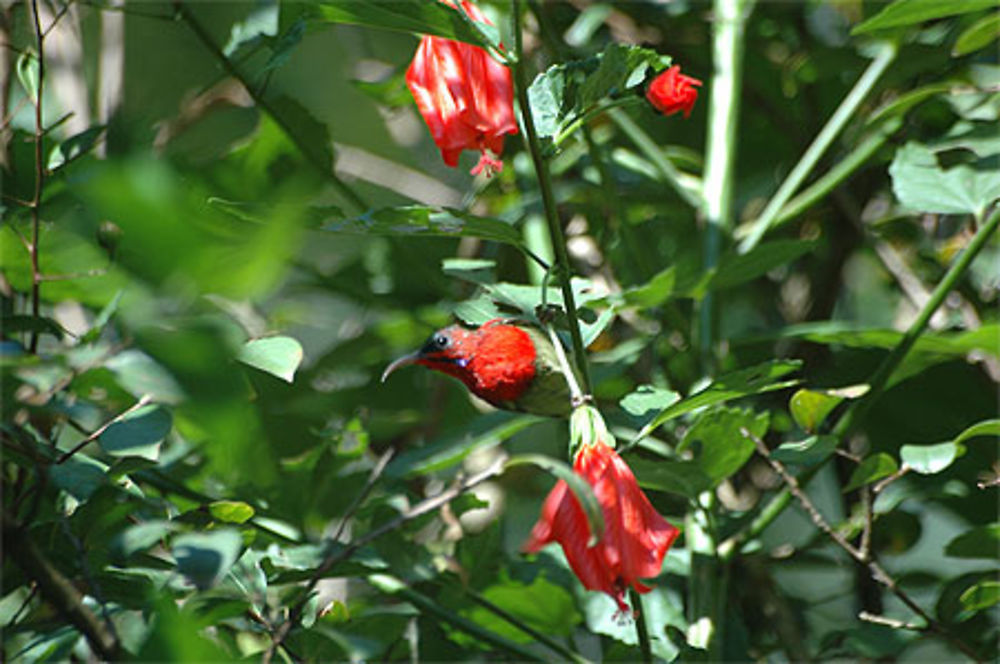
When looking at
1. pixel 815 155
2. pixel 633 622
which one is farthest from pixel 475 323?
pixel 815 155

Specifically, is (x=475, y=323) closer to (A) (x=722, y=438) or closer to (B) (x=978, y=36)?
(A) (x=722, y=438)

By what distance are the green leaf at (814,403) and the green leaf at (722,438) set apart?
0.03 m

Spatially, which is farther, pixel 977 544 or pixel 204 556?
pixel 977 544

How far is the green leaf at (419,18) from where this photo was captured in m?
0.49

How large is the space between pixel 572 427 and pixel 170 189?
0.30 m

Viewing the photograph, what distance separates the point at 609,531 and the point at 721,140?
0.43 meters

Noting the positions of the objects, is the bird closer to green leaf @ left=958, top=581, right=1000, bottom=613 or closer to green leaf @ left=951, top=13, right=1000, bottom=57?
green leaf @ left=958, top=581, right=1000, bottom=613

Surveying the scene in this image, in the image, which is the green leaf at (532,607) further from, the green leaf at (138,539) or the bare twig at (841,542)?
the green leaf at (138,539)

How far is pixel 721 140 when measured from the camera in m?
0.82

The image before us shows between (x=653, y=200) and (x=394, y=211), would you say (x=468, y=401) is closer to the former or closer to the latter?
(x=653, y=200)

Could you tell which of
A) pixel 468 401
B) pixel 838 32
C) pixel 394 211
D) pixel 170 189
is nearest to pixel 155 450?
pixel 394 211

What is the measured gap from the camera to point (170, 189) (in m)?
0.24

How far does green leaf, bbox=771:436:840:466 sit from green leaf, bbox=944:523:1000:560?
0.15 m

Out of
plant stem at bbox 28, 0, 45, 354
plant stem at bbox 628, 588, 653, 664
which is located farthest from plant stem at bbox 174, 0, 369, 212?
plant stem at bbox 628, 588, 653, 664
